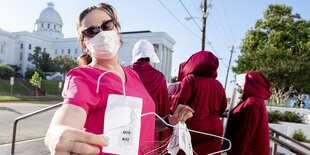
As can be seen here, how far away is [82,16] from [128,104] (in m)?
0.76

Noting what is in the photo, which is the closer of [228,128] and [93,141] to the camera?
[93,141]

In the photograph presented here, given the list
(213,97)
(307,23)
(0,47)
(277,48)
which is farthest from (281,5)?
(0,47)

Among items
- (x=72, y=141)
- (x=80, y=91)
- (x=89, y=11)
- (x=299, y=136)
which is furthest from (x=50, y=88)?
(x=72, y=141)

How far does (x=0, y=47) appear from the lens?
61.4m

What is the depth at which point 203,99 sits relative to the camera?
2.79m

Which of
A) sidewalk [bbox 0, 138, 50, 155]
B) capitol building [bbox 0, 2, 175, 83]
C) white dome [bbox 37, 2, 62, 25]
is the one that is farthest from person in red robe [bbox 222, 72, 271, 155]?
white dome [bbox 37, 2, 62, 25]

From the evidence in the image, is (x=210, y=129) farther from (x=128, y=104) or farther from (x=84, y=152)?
(x=84, y=152)

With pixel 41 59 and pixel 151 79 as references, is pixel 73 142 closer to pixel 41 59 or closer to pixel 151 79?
pixel 151 79

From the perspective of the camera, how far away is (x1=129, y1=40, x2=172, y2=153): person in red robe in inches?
112

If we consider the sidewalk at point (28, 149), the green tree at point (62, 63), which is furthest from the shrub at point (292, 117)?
the green tree at point (62, 63)

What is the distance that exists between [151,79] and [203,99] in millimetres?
763

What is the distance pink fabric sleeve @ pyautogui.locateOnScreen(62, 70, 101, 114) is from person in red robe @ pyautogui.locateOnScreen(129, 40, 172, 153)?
1.82 m

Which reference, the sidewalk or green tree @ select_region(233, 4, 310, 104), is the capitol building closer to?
green tree @ select_region(233, 4, 310, 104)

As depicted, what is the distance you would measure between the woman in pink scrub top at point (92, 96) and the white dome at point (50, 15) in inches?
3614
